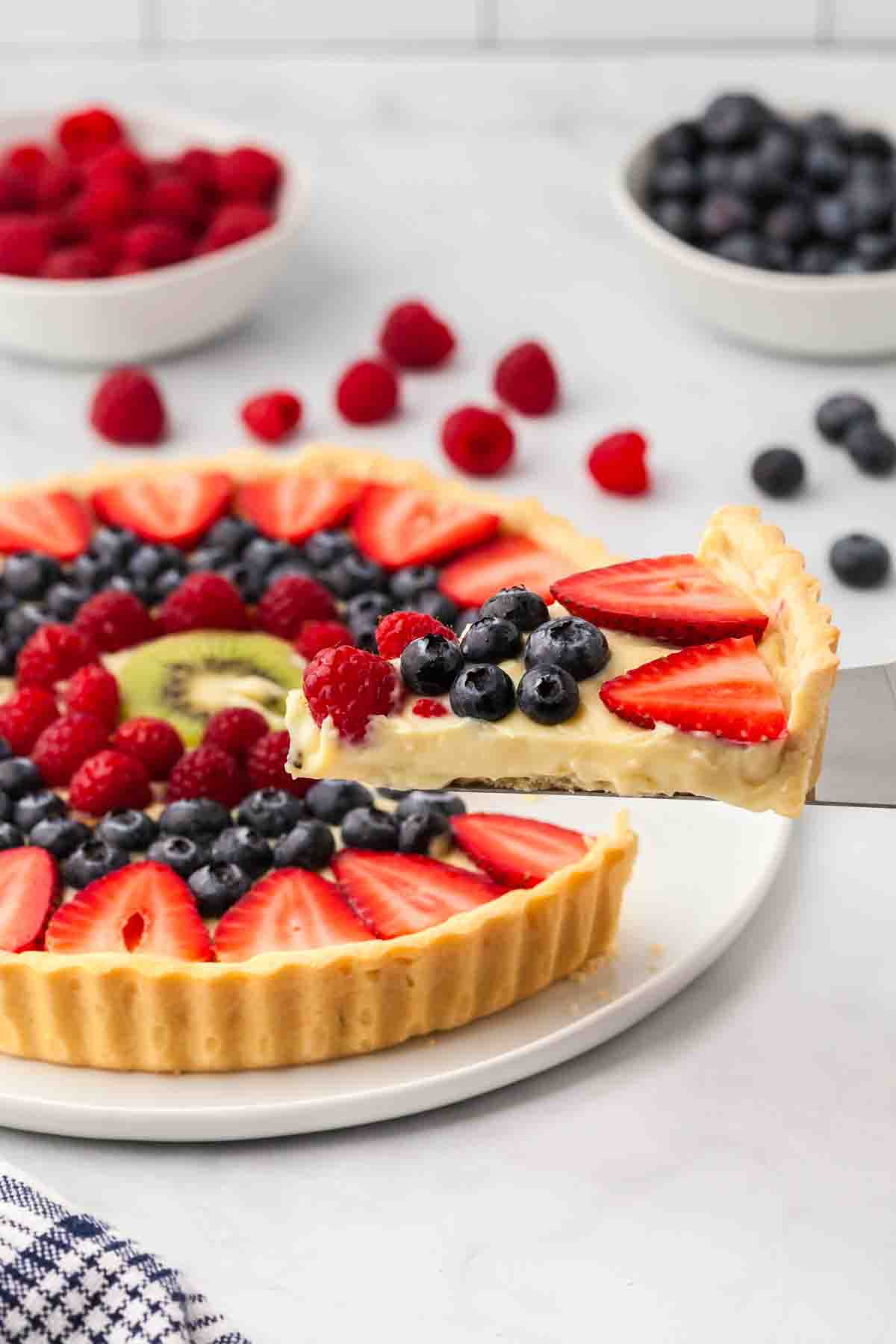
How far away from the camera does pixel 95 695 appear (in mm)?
2371

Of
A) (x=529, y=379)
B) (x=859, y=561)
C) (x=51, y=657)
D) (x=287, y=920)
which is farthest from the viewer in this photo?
(x=529, y=379)

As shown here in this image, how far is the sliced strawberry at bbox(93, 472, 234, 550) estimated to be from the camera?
2.72 m

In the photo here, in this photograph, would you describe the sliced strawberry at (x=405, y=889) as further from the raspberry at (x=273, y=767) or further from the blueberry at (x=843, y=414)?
the blueberry at (x=843, y=414)

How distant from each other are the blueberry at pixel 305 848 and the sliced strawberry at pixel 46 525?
0.73 meters

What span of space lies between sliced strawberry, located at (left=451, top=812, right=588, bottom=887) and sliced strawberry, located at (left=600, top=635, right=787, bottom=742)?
1.06 ft

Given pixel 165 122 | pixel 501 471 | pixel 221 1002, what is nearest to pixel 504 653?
pixel 221 1002

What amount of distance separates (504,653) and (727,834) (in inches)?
21.3

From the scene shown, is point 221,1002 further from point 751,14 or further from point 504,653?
point 751,14

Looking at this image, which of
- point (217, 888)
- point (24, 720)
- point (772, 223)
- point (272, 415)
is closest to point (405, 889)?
point (217, 888)

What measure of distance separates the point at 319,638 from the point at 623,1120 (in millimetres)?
781

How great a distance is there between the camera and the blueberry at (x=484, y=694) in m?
1.83

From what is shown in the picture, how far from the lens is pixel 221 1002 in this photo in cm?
196

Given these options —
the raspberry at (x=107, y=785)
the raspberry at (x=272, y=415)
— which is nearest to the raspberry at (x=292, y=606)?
the raspberry at (x=107, y=785)

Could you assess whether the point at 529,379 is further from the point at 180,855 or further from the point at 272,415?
the point at 180,855
